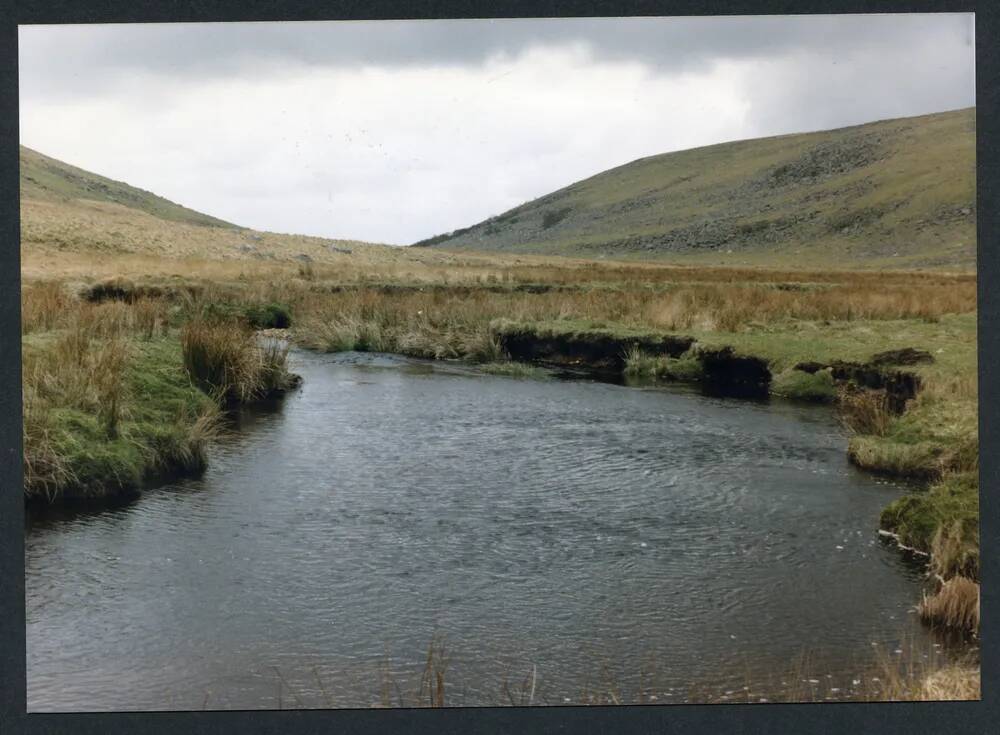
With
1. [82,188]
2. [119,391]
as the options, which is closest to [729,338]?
[119,391]

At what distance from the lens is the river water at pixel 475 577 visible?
5.74 m

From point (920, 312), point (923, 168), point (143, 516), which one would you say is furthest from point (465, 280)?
point (923, 168)

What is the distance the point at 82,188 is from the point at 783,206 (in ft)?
237

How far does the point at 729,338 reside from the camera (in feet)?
55.9

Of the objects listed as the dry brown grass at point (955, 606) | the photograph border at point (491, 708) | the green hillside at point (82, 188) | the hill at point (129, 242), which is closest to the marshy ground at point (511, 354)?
the dry brown grass at point (955, 606)

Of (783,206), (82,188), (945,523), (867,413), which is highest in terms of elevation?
(82,188)

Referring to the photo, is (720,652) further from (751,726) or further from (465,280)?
(465,280)

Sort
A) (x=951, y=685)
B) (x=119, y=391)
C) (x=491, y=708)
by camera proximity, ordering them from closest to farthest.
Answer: (x=491, y=708) → (x=951, y=685) → (x=119, y=391)

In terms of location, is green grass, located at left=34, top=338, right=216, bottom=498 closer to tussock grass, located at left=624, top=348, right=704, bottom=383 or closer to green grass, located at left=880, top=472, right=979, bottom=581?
green grass, located at left=880, top=472, right=979, bottom=581

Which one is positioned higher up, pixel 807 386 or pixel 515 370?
pixel 515 370

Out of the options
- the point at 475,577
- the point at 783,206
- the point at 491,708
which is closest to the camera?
the point at 491,708

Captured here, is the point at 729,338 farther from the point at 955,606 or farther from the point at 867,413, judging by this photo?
the point at 955,606

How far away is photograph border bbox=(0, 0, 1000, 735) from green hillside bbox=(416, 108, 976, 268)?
51.1 meters

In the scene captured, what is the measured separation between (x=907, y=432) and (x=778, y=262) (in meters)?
62.9
